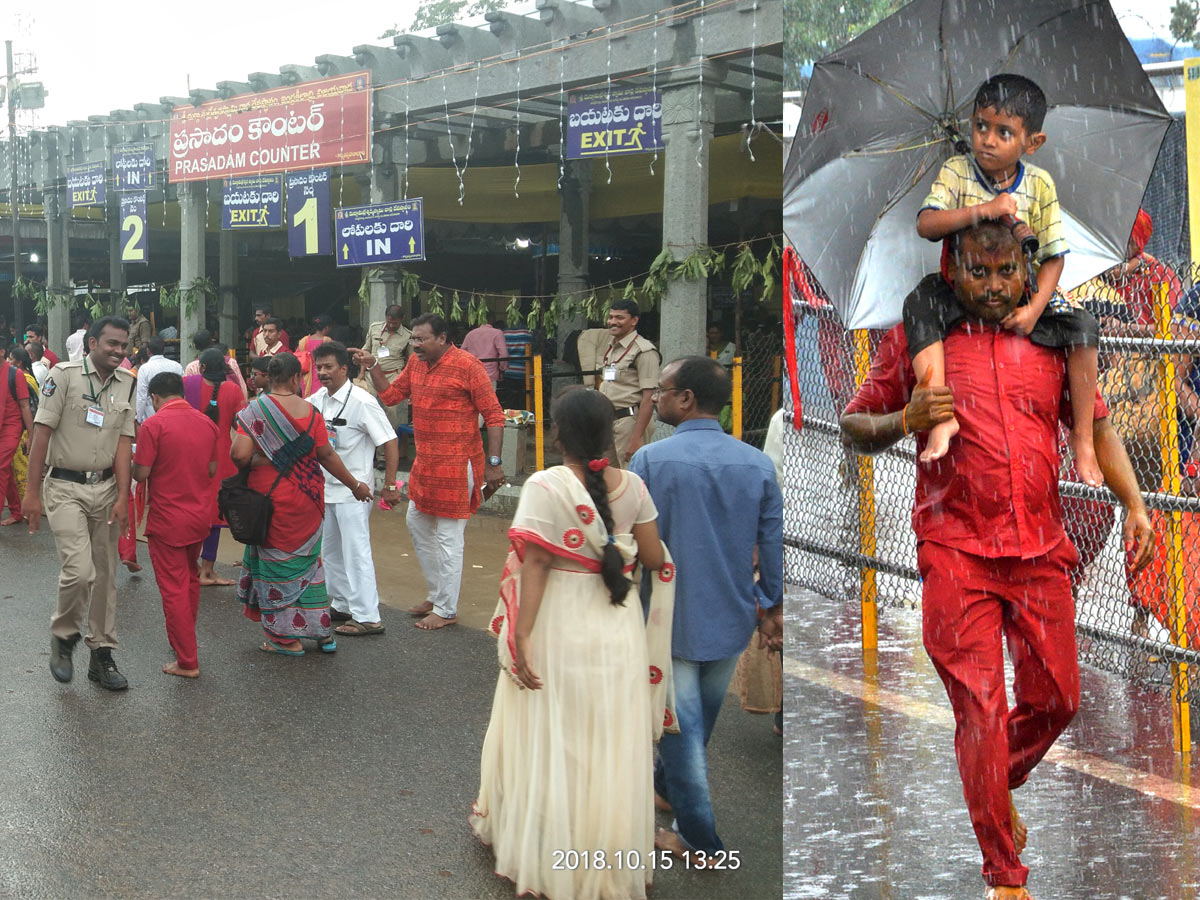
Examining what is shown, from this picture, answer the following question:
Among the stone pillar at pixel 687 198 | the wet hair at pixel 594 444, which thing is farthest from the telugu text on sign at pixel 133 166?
the wet hair at pixel 594 444

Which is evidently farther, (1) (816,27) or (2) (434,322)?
(2) (434,322)

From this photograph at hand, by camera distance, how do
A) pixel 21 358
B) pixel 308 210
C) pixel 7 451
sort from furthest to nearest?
pixel 308 210, pixel 7 451, pixel 21 358

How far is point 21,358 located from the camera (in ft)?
25.1

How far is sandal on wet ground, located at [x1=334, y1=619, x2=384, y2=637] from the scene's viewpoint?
5.65m

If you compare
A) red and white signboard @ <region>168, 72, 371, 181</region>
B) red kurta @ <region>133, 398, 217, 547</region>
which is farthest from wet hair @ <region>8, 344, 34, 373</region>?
red kurta @ <region>133, 398, 217, 547</region>

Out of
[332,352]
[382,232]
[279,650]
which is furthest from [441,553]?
[382,232]

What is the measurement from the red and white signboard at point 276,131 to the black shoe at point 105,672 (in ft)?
6.68

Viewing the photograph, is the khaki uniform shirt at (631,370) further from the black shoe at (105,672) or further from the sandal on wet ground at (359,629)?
the sandal on wet ground at (359,629)

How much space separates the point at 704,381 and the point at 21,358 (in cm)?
614

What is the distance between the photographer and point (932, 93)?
6.88 feet

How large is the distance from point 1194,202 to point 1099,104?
0.97 meters

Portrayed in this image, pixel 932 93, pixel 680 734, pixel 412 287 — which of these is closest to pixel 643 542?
pixel 680 734

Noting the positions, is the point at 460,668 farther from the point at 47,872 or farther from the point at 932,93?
the point at 932,93

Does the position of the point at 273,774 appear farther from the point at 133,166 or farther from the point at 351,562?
the point at 133,166
